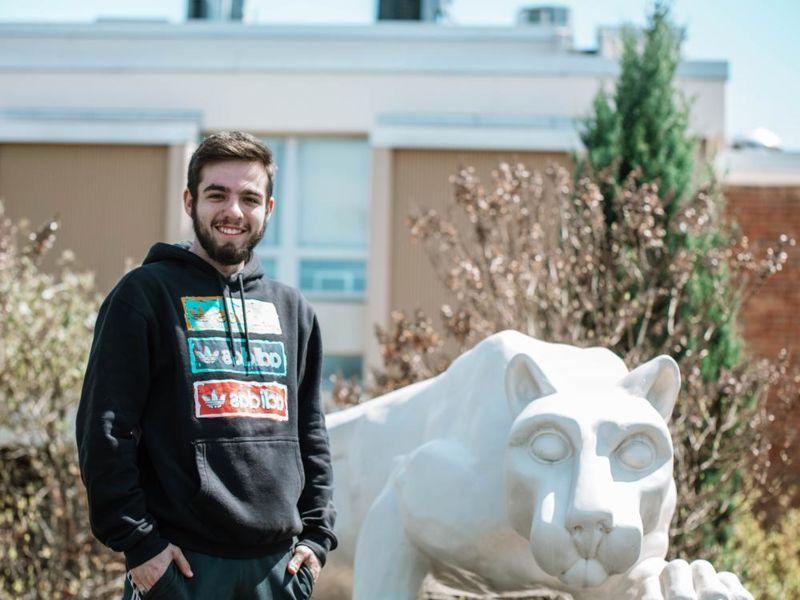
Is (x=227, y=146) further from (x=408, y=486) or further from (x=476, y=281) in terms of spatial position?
(x=476, y=281)

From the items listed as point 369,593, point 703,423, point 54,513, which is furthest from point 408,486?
point 54,513

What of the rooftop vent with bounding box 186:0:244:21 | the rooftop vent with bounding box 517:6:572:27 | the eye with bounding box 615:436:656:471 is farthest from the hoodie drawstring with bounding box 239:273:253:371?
the rooftop vent with bounding box 517:6:572:27

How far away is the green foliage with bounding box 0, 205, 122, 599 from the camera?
22.3 feet

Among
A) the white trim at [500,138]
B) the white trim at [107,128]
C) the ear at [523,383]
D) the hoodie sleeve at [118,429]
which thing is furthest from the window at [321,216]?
the hoodie sleeve at [118,429]

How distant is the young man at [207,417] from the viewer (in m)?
2.68

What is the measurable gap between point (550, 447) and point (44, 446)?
5008 mm

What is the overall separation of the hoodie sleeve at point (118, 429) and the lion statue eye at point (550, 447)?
3.61 ft

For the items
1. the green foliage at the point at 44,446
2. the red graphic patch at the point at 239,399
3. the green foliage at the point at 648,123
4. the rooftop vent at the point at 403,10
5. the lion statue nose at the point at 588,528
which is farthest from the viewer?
the rooftop vent at the point at 403,10

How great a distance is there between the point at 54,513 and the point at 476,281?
2.95m

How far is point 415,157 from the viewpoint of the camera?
12.5m

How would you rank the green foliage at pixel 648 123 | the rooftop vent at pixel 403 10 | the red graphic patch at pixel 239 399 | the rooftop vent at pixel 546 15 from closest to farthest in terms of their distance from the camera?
the red graphic patch at pixel 239 399 → the green foliage at pixel 648 123 → the rooftop vent at pixel 403 10 → the rooftop vent at pixel 546 15

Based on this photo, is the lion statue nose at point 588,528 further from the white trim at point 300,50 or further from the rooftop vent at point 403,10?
the rooftop vent at point 403,10

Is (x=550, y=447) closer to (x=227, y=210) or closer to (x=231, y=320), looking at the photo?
(x=231, y=320)

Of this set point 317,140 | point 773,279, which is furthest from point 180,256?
point 317,140
